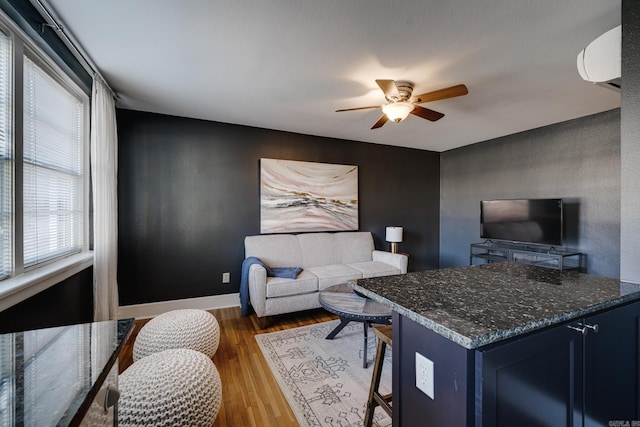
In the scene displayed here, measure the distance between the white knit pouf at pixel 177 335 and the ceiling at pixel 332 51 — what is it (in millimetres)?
1983

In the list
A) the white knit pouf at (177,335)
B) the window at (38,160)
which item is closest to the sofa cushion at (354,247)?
the white knit pouf at (177,335)

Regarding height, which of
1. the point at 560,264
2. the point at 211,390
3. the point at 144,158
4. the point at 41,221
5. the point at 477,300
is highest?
the point at 144,158

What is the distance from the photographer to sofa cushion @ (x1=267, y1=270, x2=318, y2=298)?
2859mm

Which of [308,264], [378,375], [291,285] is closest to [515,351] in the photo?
[378,375]

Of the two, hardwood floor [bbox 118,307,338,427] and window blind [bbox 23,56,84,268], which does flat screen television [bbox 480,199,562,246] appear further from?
window blind [bbox 23,56,84,268]

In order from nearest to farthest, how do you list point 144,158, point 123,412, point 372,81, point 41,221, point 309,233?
point 123,412
point 41,221
point 372,81
point 144,158
point 309,233

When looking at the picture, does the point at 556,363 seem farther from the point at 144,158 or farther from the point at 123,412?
the point at 144,158

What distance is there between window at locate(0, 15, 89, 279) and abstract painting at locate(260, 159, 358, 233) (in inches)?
73.8

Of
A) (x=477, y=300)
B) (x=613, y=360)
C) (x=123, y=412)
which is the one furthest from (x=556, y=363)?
(x=123, y=412)

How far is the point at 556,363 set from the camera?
90 centimetres

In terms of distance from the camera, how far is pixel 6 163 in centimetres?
145

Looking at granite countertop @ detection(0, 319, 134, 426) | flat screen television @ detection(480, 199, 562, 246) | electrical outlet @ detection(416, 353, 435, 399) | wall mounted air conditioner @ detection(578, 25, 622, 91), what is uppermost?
wall mounted air conditioner @ detection(578, 25, 622, 91)

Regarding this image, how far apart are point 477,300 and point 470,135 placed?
3811mm

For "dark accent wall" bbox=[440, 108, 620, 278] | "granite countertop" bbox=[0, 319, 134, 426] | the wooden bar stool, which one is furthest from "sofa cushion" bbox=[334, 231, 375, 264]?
"granite countertop" bbox=[0, 319, 134, 426]
